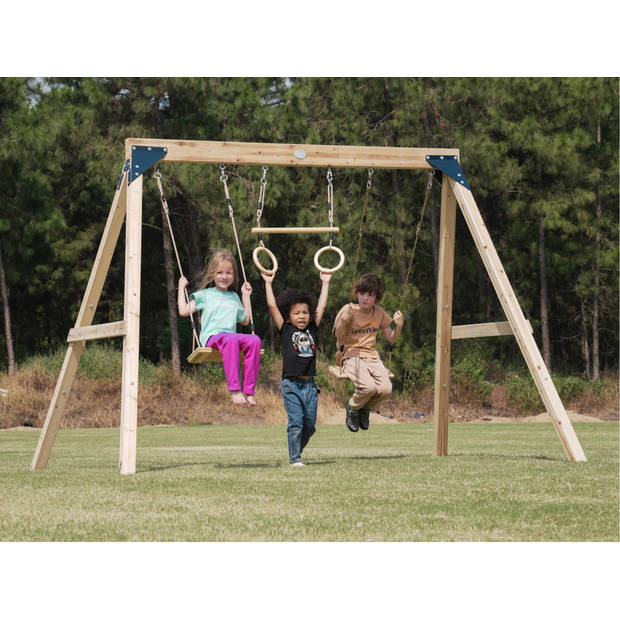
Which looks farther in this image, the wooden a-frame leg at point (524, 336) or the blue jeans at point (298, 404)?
the wooden a-frame leg at point (524, 336)

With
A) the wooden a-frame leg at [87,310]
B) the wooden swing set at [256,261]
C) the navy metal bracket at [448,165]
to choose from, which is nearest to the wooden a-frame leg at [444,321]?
the wooden swing set at [256,261]

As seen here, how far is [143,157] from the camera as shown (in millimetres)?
8938

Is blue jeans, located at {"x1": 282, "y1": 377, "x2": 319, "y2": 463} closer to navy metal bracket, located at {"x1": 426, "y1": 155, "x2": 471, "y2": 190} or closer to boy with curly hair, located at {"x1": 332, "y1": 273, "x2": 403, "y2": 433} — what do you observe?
boy with curly hair, located at {"x1": 332, "y1": 273, "x2": 403, "y2": 433}

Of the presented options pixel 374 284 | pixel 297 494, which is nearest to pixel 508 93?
pixel 374 284

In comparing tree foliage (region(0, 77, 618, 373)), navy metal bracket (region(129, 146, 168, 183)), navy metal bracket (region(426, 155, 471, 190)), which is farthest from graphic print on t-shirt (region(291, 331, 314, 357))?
tree foliage (region(0, 77, 618, 373))

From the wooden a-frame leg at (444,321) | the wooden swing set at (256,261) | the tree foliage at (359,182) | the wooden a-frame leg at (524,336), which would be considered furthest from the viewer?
the tree foliage at (359,182)

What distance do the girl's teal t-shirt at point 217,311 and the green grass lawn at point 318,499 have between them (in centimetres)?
140

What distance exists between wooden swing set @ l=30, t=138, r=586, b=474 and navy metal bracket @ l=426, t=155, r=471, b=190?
11mm

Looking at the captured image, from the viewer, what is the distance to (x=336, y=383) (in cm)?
2378

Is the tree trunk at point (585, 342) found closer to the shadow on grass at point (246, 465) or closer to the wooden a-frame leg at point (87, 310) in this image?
the shadow on grass at point (246, 465)

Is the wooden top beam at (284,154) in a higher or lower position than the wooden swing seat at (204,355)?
higher

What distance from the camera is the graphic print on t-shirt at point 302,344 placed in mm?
8742

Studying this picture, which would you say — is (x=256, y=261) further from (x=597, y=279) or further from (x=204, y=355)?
(x=597, y=279)

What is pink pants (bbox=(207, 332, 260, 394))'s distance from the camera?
8.72 meters
